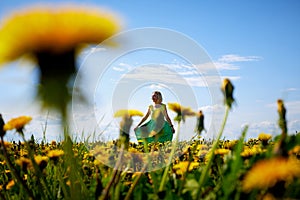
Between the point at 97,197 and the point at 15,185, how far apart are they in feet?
3.38

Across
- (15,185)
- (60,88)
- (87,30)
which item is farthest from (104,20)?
(15,185)

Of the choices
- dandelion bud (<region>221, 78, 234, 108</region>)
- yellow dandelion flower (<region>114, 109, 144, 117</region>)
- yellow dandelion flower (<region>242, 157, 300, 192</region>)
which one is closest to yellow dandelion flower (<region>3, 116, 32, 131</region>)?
yellow dandelion flower (<region>114, 109, 144, 117</region>)

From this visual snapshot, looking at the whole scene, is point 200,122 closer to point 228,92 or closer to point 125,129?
point 228,92

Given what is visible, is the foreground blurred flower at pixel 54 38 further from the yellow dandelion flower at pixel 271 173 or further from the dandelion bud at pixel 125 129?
the yellow dandelion flower at pixel 271 173

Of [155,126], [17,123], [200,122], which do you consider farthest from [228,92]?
[17,123]

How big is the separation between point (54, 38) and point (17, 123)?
1.16 meters

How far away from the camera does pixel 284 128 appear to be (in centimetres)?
182

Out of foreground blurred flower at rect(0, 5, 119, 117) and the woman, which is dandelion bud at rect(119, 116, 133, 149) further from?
the woman

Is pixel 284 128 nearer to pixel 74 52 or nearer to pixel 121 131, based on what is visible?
pixel 121 131

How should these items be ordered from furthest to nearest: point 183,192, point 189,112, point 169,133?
1. point 169,133
2. point 189,112
3. point 183,192

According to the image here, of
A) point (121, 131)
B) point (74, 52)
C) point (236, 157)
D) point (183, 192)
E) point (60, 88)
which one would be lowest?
point (183, 192)

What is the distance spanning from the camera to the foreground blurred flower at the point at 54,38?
1256 mm

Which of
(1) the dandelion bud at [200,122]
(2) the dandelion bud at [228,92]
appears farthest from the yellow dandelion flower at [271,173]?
(1) the dandelion bud at [200,122]

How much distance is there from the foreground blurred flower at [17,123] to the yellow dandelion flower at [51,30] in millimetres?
997
